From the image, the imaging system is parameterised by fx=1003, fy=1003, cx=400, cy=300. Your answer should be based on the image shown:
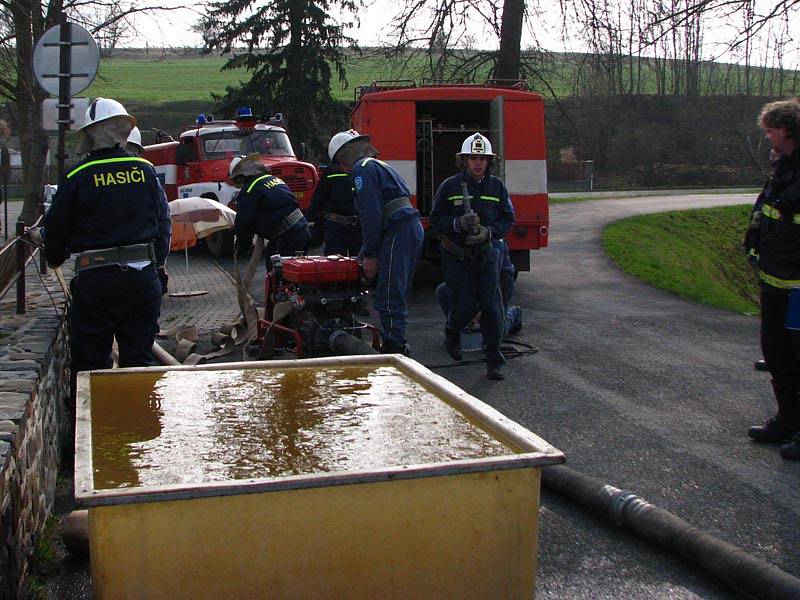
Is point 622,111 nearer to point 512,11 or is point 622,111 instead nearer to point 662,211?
point 662,211

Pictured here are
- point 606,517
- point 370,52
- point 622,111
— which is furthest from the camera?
point 622,111

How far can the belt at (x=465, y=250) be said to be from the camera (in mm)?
8156

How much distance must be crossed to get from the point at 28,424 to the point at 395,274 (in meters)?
4.06

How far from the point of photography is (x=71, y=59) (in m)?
9.74

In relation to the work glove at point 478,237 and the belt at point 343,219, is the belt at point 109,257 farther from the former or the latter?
the belt at point 343,219

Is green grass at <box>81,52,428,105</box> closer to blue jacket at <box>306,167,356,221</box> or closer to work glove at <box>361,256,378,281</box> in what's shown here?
blue jacket at <box>306,167,356,221</box>

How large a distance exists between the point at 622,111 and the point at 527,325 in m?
37.1

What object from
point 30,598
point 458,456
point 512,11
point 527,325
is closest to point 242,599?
point 458,456

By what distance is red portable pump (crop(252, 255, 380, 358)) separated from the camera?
7684 mm

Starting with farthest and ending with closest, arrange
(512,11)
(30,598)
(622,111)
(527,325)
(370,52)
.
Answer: (622,111) → (370,52) → (512,11) → (527,325) → (30,598)

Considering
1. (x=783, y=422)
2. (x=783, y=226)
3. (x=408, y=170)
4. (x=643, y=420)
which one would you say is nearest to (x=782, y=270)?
(x=783, y=226)

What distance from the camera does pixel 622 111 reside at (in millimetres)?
45562

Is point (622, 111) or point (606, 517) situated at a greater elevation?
point (622, 111)

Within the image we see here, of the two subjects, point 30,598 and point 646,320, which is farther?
point 646,320
